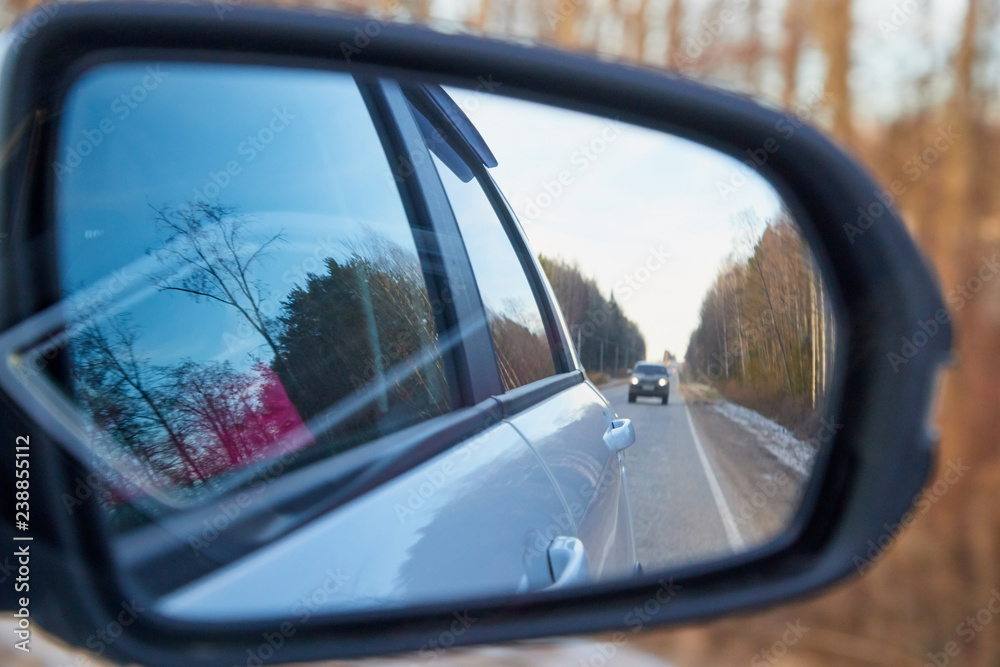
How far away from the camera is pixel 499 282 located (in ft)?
6.73

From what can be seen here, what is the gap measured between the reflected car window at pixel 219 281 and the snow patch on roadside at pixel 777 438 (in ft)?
2.06

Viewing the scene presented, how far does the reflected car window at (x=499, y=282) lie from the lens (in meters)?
2.02

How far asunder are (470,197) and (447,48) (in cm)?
44

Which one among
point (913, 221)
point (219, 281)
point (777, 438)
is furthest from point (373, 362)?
point (913, 221)

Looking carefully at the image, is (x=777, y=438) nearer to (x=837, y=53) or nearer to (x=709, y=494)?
(x=709, y=494)

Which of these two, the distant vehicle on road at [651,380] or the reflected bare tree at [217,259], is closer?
the reflected bare tree at [217,259]

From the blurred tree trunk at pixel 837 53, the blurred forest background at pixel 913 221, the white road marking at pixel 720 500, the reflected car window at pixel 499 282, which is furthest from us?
the blurred tree trunk at pixel 837 53

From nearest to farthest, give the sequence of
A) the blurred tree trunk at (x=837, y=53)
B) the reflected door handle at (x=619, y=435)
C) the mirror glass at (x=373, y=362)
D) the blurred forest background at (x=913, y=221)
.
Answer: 1. the mirror glass at (x=373, y=362)
2. the reflected door handle at (x=619, y=435)
3. the blurred forest background at (x=913, y=221)
4. the blurred tree trunk at (x=837, y=53)

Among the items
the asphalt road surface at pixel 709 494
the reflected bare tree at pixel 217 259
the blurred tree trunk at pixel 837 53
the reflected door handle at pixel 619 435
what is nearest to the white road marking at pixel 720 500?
the asphalt road surface at pixel 709 494

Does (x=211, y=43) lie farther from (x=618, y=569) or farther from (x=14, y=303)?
(x=618, y=569)

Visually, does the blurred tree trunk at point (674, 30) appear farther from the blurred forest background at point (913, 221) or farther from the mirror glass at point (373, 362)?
the mirror glass at point (373, 362)

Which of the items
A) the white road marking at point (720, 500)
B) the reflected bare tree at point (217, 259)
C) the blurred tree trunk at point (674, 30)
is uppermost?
the blurred tree trunk at point (674, 30)

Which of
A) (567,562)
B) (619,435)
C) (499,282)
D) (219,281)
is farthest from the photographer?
(499,282)

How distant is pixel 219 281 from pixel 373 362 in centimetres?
38
